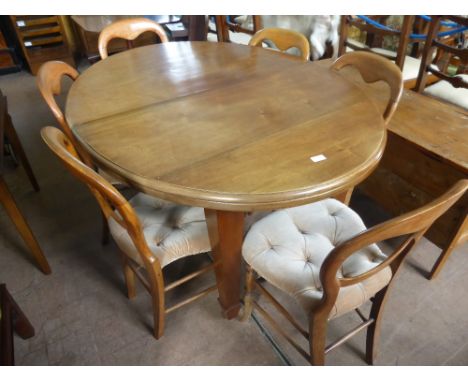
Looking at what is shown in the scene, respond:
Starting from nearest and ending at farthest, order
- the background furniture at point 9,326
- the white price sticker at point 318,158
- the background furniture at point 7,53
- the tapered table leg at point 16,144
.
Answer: the white price sticker at point 318,158, the background furniture at point 9,326, the tapered table leg at point 16,144, the background furniture at point 7,53

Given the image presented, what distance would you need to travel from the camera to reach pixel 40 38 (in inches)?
141

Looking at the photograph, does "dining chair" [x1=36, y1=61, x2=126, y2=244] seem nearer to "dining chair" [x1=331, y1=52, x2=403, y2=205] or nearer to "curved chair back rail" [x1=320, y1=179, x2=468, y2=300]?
"curved chair back rail" [x1=320, y1=179, x2=468, y2=300]

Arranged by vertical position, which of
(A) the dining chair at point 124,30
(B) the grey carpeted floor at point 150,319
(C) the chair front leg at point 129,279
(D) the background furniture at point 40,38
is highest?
(A) the dining chair at point 124,30

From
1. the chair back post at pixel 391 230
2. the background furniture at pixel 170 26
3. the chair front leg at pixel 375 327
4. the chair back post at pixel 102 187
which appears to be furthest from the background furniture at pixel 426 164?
the background furniture at pixel 170 26

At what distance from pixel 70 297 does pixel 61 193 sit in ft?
2.73

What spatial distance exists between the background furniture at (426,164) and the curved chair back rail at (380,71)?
11.1 inches

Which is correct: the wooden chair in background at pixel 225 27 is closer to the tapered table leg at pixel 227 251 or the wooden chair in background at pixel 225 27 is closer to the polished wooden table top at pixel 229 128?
the polished wooden table top at pixel 229 128

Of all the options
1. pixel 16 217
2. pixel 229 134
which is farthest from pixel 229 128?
pixel 16 217

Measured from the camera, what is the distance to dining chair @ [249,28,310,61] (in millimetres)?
1724

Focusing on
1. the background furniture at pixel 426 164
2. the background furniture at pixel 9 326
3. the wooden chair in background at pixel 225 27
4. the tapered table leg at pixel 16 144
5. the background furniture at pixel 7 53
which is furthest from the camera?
the background furniture at pixel 7 53

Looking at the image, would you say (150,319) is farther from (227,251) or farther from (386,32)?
(386,32)

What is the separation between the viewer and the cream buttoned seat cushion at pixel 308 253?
3.21 ft

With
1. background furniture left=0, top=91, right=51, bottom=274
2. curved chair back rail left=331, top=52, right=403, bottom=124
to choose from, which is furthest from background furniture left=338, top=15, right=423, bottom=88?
background furniture left=0, top=91, right=51, bottom=274

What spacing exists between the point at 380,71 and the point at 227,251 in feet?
3.13
